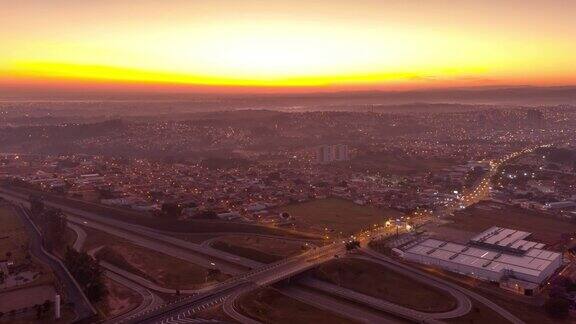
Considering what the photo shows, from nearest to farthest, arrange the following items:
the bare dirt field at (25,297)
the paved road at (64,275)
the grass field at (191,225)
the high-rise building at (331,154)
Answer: the paved road at (64,275) → the bare dirt field at (25,297) → the grass field at (191,225) → the high-rise building at (331,154)

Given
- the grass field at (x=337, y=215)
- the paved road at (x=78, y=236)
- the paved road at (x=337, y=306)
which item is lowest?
the paved road at (x=78, y=236)

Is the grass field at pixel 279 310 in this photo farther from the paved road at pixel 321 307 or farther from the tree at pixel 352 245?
the tree at pixel 352 245

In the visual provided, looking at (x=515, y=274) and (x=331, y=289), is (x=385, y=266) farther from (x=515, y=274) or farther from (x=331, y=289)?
(x=515, y=274)

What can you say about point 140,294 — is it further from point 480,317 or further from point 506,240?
point 506,240

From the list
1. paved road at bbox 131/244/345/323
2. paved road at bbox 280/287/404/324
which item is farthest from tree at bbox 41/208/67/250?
paved road at bbox 280/287/404/324

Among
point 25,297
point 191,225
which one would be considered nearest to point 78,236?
point 191,225

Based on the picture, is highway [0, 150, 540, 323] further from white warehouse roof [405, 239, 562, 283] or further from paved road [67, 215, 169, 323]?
white warehouse roof [405, 239, 562, 283]

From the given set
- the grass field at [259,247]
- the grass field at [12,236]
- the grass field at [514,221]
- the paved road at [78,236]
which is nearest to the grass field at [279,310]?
the grass field at [259,247]
